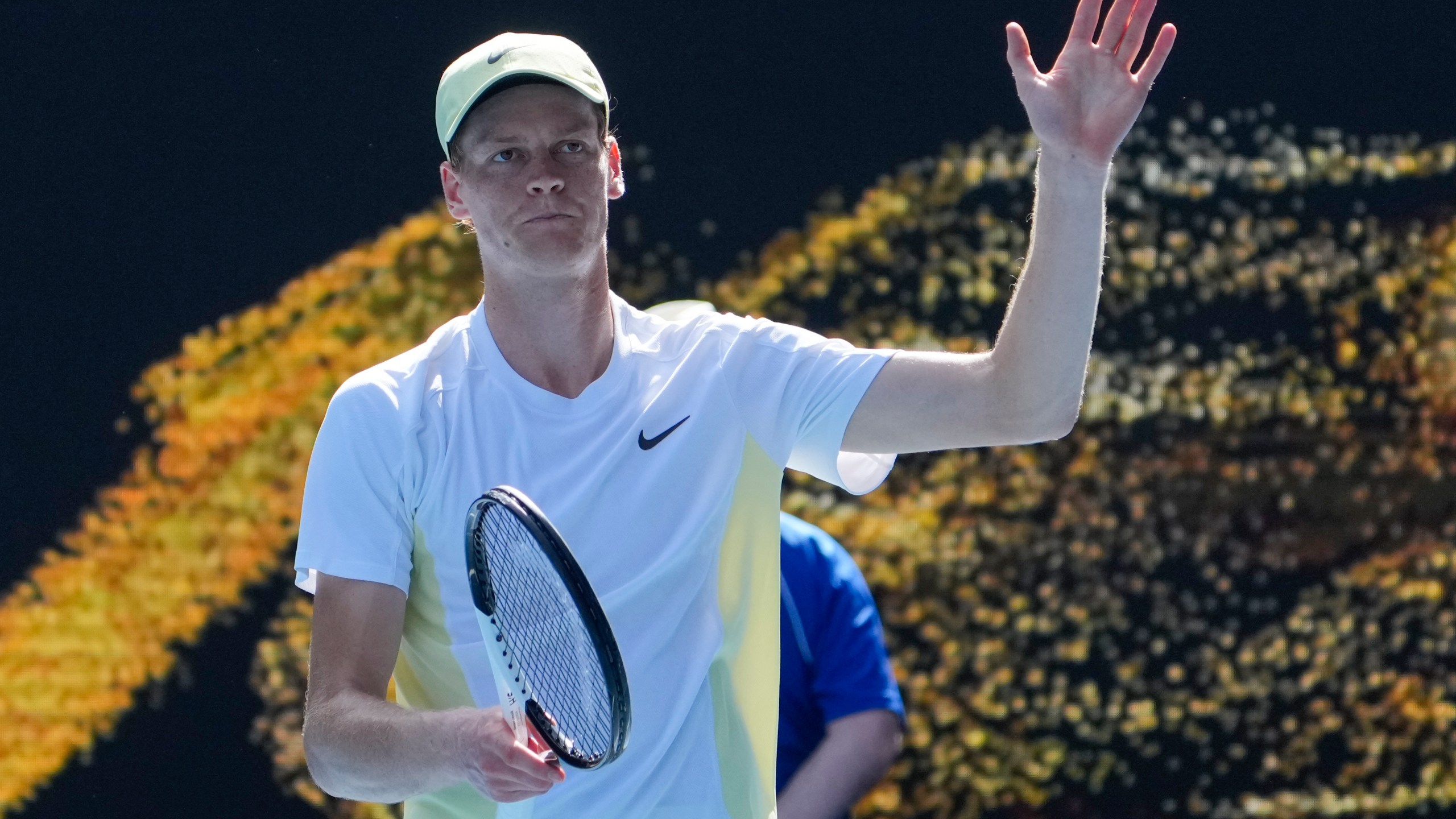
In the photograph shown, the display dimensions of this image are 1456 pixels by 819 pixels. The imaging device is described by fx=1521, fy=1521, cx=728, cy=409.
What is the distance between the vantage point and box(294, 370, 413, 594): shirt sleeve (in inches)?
60.4

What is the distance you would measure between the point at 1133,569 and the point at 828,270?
936 mm

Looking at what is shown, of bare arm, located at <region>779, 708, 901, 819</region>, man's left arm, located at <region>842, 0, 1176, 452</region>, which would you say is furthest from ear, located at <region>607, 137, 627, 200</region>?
bare arm, located at <region>779, 708, 901, 819</region>

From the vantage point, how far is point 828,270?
3299 millimetres

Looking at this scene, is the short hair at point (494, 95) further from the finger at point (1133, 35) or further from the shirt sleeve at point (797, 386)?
the finger at point (1133, 35)

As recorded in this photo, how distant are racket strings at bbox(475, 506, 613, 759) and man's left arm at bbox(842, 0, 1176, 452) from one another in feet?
1.49

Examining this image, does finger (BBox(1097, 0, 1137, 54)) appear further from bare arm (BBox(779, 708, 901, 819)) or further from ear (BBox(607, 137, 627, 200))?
bare arm (BBox(779, 708, 901, 819))

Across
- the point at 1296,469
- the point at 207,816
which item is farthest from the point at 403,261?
the point at 1296,469

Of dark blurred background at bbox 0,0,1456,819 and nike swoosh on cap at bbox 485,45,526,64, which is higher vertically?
dark blurred background at bbox 0,0,1456,819

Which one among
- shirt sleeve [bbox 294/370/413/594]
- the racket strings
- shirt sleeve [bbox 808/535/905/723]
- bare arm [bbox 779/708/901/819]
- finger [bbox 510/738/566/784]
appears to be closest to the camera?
finger [bbox 510/738/566/784]

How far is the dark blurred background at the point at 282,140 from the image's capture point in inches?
125

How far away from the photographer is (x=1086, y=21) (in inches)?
62.2

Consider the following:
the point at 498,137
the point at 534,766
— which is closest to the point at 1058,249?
the point at 498,137

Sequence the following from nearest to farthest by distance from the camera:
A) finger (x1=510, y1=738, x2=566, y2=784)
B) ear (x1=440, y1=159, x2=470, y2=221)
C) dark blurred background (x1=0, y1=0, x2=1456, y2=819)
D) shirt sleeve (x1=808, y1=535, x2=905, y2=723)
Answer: finger (x1=510, y1=738, x2=566, y2=784) → ear (x1=440, y1=159, x2=470, y2=221) → shirt sleeve (x1=808, y1=535, x2=905, y2=723) → dark blurred background (x1=0, y1=0, x2=1456, y2=819)

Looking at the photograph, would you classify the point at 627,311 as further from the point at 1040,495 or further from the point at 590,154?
the point at 1040,495
